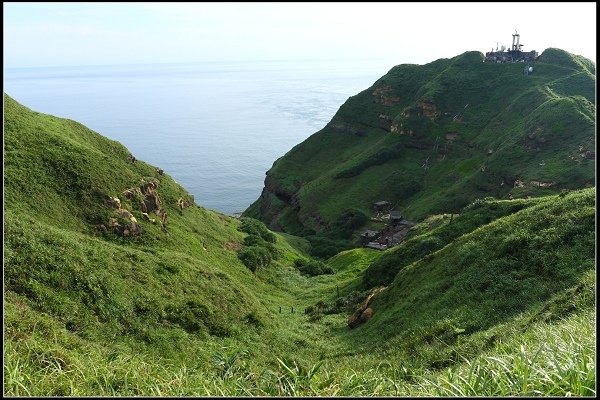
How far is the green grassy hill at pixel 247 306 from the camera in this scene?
7.80m

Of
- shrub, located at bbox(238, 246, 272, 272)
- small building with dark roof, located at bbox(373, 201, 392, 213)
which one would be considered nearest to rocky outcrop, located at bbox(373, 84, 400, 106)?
small building with dark roof, located at bbox(373, 201, 392, 213)

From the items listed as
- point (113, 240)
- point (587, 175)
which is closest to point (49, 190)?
point (113, 240)

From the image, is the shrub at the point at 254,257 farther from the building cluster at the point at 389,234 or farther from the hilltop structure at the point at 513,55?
the hilltop structure at the point at 513,55

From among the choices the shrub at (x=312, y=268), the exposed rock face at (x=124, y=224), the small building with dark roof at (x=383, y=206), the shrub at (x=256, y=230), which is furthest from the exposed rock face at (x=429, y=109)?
the exposed rock face at (x=124, y=224)

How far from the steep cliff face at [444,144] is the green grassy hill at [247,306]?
35097 millimetres

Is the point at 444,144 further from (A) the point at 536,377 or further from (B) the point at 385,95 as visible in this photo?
(A) the point at 536,377

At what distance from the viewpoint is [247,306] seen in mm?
29234

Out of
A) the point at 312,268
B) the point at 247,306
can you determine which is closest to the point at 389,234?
the point at 312,268

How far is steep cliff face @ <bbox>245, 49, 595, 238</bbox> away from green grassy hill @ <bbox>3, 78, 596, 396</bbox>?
35097 mm

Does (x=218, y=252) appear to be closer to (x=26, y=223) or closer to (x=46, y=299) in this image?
(x=26, y=223)

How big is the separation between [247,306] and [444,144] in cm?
7767

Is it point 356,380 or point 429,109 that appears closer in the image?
point 356,380

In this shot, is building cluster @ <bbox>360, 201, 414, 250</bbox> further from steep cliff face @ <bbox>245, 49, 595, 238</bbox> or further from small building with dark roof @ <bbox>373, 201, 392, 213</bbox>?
small building with dark roof @ <bbox>373, 201, 392, 213</bbox>

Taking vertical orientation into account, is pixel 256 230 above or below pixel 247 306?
below
